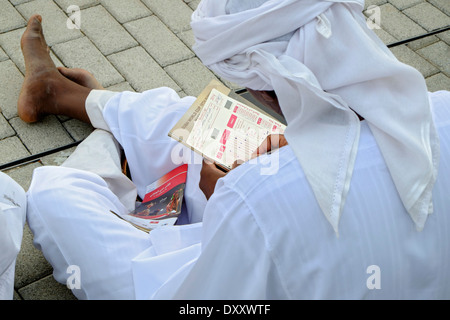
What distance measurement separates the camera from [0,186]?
179 centimetres

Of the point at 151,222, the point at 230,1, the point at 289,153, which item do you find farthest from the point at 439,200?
the point at 151,222

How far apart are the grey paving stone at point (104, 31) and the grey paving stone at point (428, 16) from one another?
5.30ft

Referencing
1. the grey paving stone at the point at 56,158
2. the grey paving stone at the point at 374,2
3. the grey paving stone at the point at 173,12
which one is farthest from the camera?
the grey paving stone at the point at 374,2

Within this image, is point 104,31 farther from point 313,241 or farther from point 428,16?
point 313,241

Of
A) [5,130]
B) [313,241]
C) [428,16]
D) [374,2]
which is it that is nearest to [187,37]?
[5,130]

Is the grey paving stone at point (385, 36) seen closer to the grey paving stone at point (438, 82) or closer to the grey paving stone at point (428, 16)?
the grey paving stone at point (428, 16)

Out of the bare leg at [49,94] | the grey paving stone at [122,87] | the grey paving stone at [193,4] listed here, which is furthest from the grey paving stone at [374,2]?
the bare leg at [49,94]

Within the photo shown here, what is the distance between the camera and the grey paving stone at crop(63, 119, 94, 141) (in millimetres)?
2627

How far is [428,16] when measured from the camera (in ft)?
11.3

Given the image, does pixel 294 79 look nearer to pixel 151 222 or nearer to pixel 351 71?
pixel 351 71

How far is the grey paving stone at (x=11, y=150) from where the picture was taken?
250cm

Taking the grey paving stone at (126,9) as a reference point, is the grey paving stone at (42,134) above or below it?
below

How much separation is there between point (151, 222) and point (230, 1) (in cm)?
79

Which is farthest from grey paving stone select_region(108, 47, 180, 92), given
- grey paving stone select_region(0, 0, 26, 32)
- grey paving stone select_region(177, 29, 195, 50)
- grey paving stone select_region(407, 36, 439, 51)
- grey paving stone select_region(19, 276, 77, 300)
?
grey paving stone select_region(407, 36, 439, 51)
